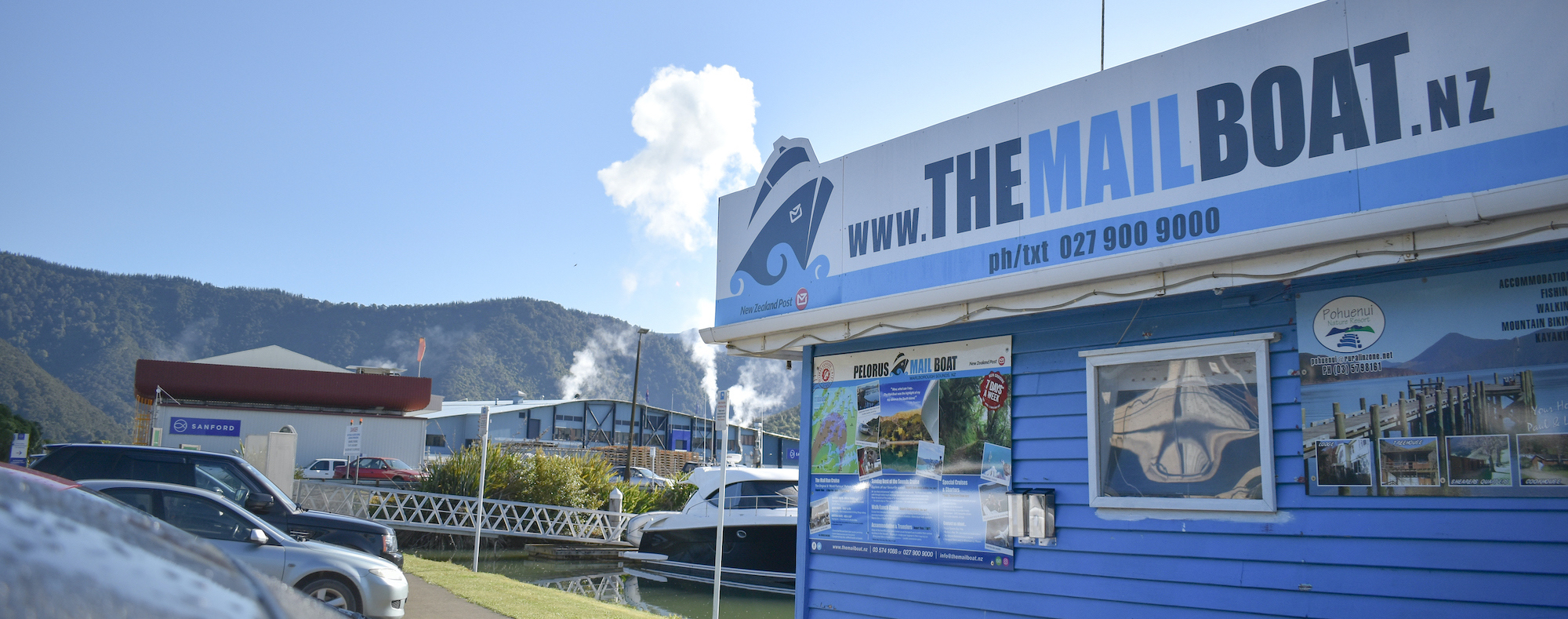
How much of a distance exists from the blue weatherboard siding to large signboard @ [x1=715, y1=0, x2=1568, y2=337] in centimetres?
49

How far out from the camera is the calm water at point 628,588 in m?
17.2

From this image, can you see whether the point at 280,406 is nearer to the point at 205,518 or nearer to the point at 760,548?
the point at 760,548

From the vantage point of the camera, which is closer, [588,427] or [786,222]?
[786,222]

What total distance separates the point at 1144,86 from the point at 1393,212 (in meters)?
1.75

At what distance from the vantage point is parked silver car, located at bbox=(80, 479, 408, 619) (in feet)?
28.6

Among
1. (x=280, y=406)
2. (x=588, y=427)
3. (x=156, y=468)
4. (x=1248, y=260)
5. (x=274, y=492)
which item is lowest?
(x=274, y=492)

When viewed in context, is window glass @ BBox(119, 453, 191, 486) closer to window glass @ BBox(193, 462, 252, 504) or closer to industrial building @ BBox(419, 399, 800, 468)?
window glass @ BBox(193, 462, 252, 504)

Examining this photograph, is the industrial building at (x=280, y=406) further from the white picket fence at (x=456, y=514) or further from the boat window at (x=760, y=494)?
the boat window at (x=760, y=494)

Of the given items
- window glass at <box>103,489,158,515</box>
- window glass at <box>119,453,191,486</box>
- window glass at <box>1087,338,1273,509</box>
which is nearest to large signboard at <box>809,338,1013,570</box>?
window glass at <box>1087,338,1273,509</box>

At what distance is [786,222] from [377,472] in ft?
98.7

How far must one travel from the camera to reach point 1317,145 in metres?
5.16

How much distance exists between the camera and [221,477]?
35.7 ft

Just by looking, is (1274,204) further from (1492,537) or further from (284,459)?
(284,459)

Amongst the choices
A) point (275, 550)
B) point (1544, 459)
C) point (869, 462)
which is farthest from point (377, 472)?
point (1544, 459)
